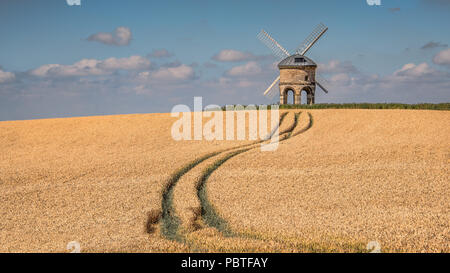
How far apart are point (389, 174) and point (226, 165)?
8.35 meters

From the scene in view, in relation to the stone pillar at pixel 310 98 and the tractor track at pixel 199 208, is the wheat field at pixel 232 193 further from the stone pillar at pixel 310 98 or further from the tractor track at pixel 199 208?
the stone pillar at pixel 310 98

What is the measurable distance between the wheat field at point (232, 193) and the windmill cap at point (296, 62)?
20.0 meters

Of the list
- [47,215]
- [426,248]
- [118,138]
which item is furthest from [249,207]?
[118,138]

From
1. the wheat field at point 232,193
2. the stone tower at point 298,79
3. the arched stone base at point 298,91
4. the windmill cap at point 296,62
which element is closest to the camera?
the wheat field at point 232,193

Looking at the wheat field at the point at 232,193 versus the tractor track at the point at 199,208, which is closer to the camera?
the wheat field at the point at 232,193

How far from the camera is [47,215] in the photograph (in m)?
15.2

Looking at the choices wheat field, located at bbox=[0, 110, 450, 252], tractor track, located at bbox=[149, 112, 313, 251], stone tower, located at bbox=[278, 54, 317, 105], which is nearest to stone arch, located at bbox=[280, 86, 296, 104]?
stone tower, located at bbox=[278, 54, 317, 105]

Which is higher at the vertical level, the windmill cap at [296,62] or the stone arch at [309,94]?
the windmill cap at [296,62]

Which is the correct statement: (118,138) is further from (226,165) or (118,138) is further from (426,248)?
(426,248)

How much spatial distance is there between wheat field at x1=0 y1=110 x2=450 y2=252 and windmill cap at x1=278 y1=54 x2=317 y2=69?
65.7ft

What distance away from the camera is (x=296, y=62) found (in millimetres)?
52750

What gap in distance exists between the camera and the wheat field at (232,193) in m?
11.8

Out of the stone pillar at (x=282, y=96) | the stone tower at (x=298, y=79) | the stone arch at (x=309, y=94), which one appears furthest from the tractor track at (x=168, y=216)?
the stone arch at (x=309, y=94)

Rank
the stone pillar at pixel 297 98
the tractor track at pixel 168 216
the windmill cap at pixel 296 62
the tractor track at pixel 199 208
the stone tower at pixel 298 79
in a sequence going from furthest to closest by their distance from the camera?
the windmill cap at pixel 296 62 → the stone tower at pixel 298 79 → the stone pillar at pixel 297 98 → the tractor track at pixel 168 216 → the tractor track at pixel 199 208
